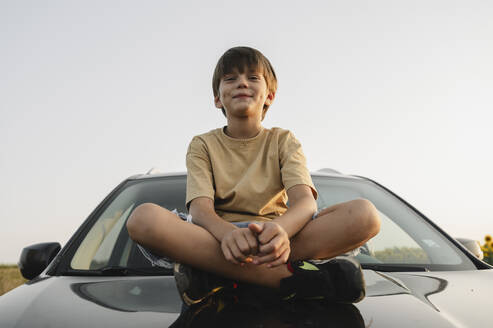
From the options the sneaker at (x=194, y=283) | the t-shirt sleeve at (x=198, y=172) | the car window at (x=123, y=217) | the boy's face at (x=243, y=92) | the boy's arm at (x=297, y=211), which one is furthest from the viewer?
the car window at (x=123, y=217)

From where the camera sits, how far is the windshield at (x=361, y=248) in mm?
1988

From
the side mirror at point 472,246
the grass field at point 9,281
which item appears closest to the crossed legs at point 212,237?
the side mirror at point 472,246

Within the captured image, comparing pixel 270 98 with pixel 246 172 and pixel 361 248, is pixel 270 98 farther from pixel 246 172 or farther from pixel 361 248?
pixel 361 248

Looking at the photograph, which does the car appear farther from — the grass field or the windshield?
the grass field

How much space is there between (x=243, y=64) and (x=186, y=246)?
89 cm

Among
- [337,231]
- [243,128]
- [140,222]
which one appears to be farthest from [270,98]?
[140,222]

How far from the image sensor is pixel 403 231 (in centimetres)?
238

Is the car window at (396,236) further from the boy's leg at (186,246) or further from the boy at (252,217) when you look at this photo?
the boy's leg at (186,246)

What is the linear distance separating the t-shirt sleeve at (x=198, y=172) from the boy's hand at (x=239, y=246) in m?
0.50

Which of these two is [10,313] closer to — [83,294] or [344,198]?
[83,294]

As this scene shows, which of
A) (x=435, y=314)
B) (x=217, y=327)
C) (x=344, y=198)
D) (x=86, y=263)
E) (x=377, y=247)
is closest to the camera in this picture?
(x=217, y=327)

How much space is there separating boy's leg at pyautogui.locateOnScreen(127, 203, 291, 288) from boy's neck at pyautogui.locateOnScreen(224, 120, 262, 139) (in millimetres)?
707

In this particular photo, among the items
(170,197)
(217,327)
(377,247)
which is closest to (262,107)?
(170,197)

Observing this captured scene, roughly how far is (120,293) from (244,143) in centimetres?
82
